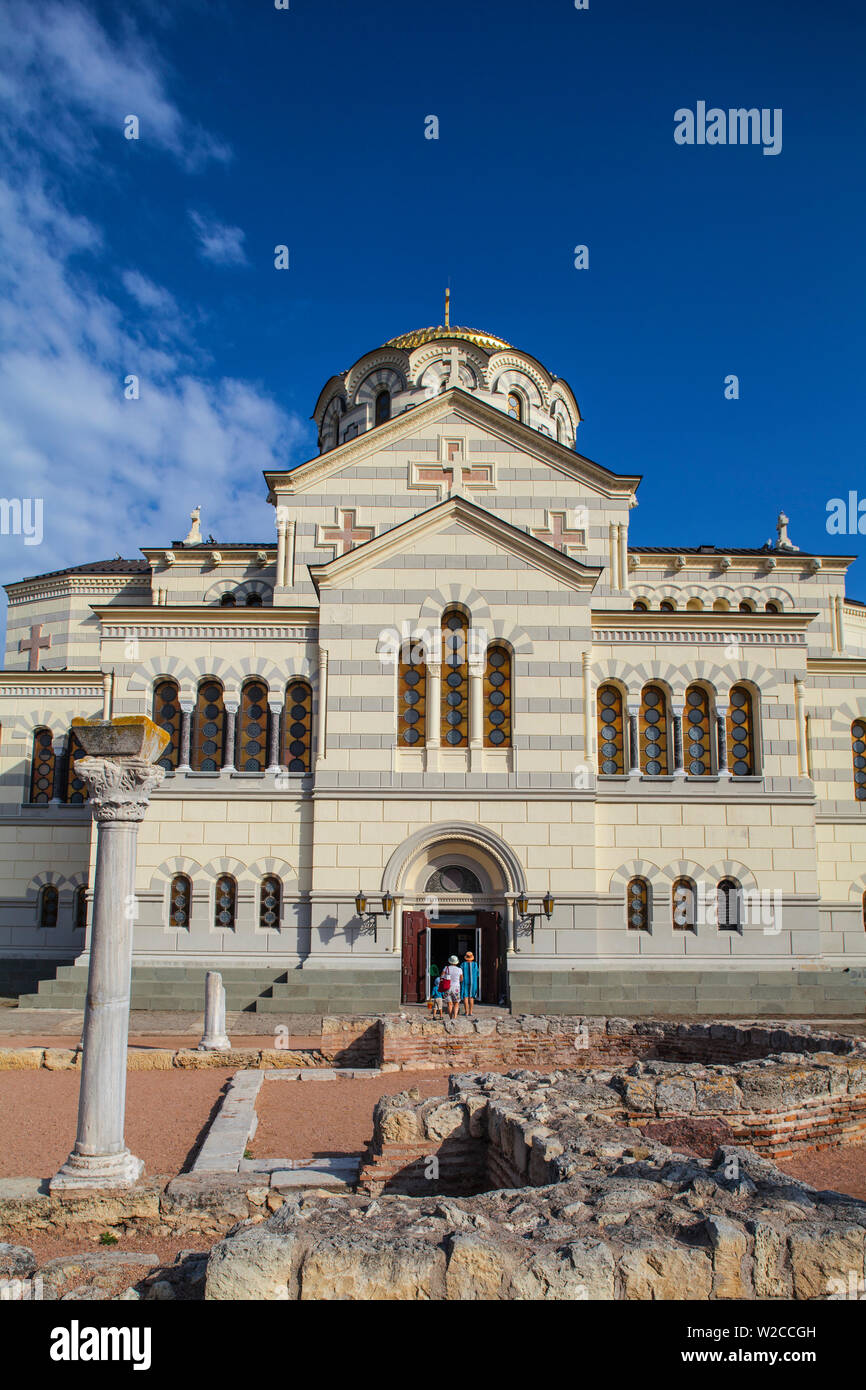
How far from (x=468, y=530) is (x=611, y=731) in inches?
263

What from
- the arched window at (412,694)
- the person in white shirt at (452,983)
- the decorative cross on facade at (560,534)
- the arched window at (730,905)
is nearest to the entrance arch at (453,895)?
the person in white shirt at (452,983)

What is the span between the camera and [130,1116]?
13734 mm

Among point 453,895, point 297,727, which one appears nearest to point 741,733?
point 453,895

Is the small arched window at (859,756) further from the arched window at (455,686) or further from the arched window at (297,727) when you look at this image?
the arched window at (297,727)

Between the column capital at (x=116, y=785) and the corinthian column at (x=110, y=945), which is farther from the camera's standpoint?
the column capital at (x=116, y=785)

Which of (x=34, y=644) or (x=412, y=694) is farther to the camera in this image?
(x=34, y=644)

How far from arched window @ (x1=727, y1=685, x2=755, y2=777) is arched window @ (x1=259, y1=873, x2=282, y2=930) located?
12.4 m

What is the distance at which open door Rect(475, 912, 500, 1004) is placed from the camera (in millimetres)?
24234

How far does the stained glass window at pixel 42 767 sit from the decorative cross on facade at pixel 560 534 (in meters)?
16.5

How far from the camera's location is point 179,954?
24.3m

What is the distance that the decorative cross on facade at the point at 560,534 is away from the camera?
28391 mm

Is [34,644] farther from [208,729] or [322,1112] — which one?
[322,1112]
